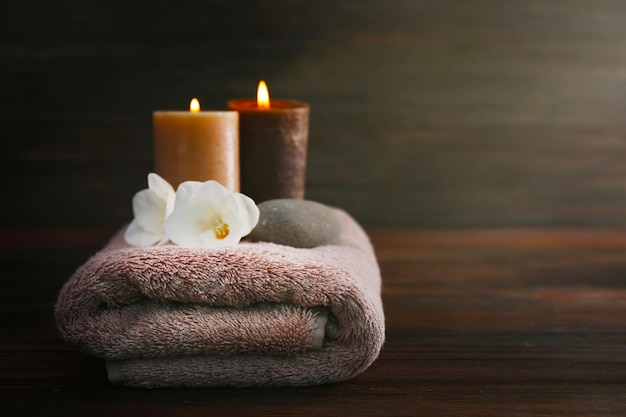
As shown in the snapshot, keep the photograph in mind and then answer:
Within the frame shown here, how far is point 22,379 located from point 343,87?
3.06 ft

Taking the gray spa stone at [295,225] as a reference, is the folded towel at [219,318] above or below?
below

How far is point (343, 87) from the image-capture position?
1.40m

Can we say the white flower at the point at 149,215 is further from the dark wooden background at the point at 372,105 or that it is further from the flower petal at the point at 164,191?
the dark wooden background at the point at 372,105

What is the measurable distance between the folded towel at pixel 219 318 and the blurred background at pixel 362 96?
2.79ft

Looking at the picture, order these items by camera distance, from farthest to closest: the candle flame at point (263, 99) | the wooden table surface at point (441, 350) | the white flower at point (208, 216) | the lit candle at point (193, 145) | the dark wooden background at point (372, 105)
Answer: the dark wooden background at point (372, 105)
the candle flame at point (263, 99)
the lit candle at point (193, 145)
the white flower at point (208, 216)
the wooden table surface at point (441, 350)

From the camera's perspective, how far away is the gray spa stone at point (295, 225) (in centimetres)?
75

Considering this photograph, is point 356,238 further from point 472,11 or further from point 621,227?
point 621,227

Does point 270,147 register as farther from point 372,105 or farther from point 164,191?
point 372,105

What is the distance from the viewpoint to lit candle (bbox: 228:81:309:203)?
917 mm

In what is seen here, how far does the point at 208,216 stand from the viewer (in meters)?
0.68

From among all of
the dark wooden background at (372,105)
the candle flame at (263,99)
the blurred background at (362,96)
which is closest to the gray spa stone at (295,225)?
the candle flame at (263,99)

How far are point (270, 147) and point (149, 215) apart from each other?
0.76ft

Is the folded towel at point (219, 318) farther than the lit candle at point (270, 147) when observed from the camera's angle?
No

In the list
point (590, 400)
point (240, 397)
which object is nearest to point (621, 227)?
point (590, 400)
